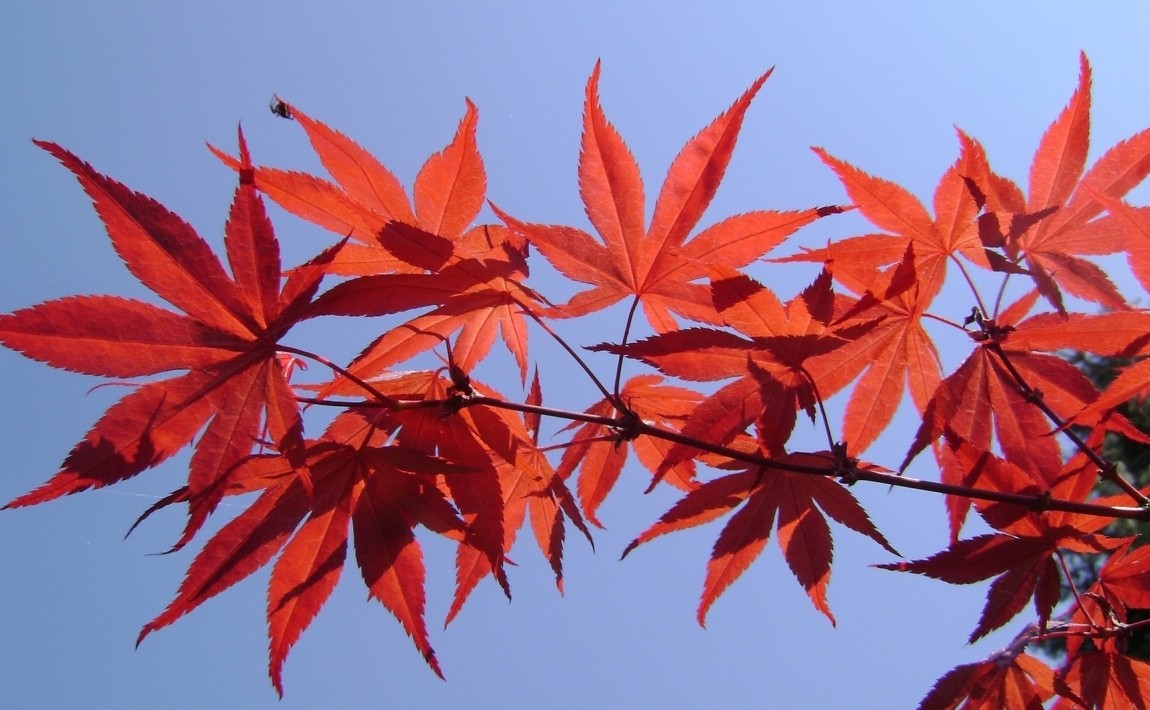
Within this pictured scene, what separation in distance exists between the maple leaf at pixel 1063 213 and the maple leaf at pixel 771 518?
1.28 feet

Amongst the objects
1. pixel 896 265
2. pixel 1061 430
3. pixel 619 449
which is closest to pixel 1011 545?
pixel 1061 430

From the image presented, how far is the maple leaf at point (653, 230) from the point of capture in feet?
3.17

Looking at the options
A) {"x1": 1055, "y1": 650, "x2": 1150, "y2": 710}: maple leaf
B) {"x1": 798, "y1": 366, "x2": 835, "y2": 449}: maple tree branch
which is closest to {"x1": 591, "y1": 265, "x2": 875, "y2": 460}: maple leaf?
{"x1": 798, "y1": 366, "x2": 835, "y2": 449}: maple tree branch

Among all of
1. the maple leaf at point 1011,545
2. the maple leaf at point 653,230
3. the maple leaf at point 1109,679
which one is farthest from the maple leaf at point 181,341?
the maple leaf at point 1109,679

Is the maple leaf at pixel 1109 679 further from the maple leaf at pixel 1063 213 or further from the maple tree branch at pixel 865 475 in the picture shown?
the maple leaf at pixel 1063 213

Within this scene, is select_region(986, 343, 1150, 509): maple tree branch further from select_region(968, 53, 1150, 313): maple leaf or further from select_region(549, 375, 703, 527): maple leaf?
select_region(549, 375, 703, 527): maple leaf

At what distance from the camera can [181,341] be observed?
909 mm

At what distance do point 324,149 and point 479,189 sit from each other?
202mm

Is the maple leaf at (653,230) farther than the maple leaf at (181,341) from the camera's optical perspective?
Yes

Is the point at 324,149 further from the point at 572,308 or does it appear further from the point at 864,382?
the point at 864,382

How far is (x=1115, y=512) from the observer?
0.98m

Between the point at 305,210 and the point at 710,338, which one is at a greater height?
the point at 305,210

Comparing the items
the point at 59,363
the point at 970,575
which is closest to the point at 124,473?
the point at 59,363

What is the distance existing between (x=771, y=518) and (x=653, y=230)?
0.46m
